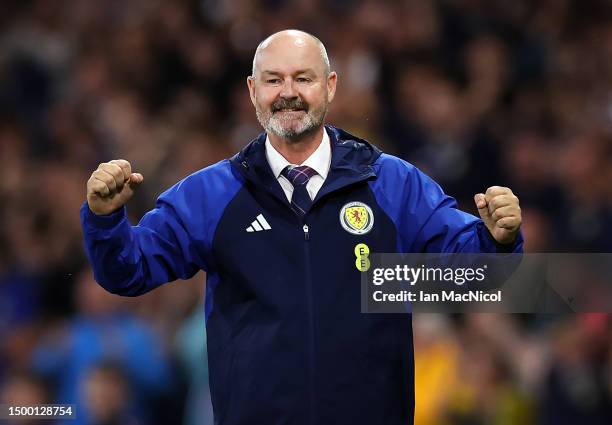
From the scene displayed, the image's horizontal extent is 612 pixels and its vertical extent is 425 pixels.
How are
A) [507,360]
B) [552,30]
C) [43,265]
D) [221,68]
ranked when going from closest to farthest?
[507,360] < [43,265] < [552,30] < [221,68]

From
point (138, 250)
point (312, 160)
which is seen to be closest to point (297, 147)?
point (312, 160)

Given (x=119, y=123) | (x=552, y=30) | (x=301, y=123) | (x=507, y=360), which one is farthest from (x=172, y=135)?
(x=301, y=123)

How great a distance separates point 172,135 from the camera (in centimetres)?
773

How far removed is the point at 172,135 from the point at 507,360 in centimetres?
298

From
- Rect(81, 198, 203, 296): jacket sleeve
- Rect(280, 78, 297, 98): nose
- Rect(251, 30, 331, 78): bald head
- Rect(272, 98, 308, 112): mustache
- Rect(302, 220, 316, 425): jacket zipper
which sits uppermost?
Rect(251, 30, 331, 78): bald head

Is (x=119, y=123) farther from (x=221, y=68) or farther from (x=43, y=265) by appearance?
(x=43, y=265)

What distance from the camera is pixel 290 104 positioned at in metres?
3.38

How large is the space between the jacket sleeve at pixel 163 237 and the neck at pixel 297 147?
15 cm

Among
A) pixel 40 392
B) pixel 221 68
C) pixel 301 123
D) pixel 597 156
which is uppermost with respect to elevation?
pixel 221 68

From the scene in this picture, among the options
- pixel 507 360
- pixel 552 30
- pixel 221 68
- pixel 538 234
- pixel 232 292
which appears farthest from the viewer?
pixel 221 68

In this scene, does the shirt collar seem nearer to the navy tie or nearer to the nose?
the navy tie

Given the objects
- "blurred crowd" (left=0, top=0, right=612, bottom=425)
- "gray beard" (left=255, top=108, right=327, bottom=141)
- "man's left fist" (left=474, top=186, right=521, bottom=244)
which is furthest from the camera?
"blurred crowd" (left=0, top=0, right=612, bottom=425)

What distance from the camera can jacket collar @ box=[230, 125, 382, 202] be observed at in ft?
10.9

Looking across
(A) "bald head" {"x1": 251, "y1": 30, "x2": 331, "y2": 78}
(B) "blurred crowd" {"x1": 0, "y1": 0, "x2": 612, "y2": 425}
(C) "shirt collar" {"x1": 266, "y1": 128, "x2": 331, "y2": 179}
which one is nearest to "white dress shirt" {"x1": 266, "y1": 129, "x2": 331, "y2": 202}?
(C) "shirt collar" {"x1": 266, "y1": 128, "x2": 331, "y2": 179}
